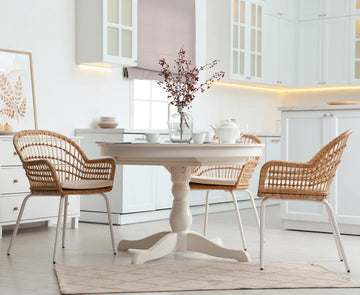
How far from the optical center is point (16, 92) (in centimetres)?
533

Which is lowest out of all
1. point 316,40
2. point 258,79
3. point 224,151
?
point 224,151

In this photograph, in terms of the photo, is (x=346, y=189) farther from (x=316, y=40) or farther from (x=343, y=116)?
(x=316, y=40)

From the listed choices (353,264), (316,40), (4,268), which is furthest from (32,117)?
(316,40)

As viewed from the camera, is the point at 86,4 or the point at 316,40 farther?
the point at 316,40

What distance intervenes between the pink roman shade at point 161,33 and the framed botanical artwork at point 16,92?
3.91 feet

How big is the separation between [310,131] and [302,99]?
352 cm

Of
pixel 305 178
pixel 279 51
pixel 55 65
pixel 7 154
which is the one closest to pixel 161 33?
pixel 55 65

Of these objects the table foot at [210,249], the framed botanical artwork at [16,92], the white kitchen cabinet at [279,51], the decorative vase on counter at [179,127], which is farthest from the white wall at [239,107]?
the table foot at [210,249]

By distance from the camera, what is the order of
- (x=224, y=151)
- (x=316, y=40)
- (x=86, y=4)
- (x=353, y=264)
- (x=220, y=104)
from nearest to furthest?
(x=224, y=151)
(x=353, y=264)
(x=86, y=4)
(x=220, y=104)
(x=316, y=40)

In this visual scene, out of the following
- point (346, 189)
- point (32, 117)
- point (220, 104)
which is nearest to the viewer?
point (346, 189)

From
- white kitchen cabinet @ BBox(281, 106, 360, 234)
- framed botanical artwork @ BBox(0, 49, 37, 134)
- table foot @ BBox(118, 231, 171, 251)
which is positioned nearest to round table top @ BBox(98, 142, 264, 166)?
table foot @ BBox(118, 231, 171, 251)

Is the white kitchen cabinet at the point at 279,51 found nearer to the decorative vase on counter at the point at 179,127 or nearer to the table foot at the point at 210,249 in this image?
the decorative vase on counter at the point at 179,127

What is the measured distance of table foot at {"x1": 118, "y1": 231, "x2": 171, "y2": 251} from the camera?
414 centimetres

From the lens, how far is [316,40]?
8367 millimetres
